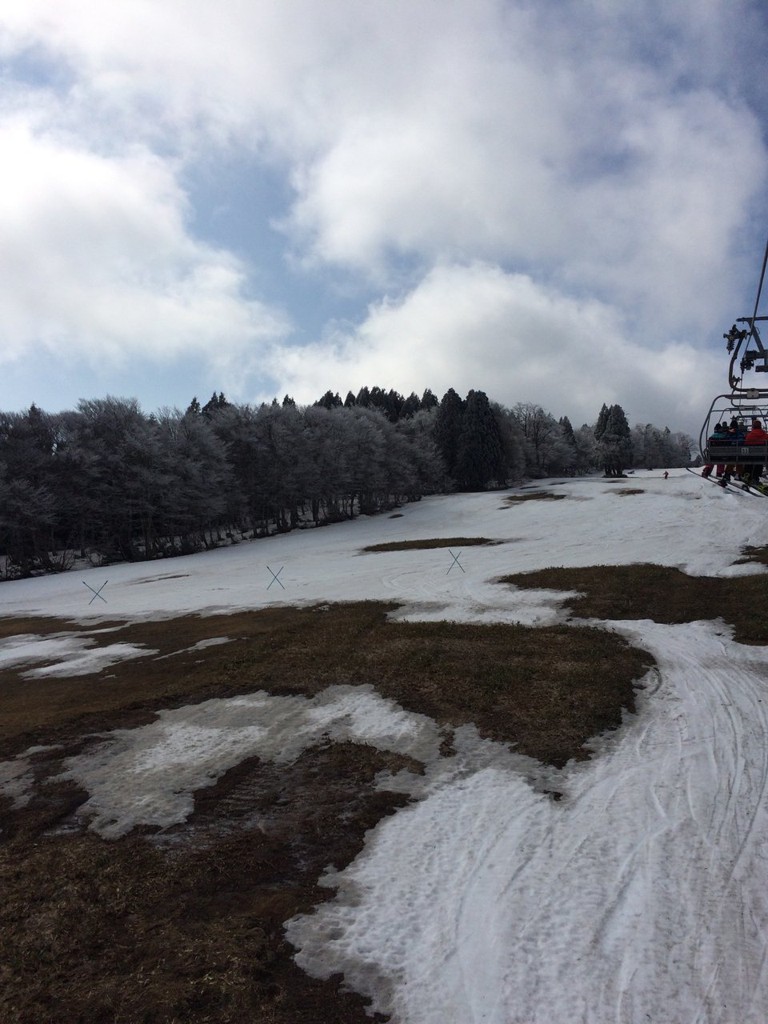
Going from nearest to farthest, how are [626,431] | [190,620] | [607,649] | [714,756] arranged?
1. [714,756]
2. [607,649]
3. [190,620]
4. [626,431]

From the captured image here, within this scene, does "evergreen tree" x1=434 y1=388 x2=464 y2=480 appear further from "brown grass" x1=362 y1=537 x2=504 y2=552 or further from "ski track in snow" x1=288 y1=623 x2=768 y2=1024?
"ski track in snow" x1=288 y1=623 x2=768 y2=1024

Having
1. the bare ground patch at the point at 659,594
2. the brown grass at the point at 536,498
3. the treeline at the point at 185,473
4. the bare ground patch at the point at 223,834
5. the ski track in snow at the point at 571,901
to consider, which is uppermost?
the treeline at the point at 185,473

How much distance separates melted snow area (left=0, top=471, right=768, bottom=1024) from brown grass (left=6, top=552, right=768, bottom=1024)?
0.35 metres

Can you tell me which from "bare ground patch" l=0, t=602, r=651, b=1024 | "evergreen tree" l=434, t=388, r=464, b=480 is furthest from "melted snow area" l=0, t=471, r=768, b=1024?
"evergreen tree" l=434, t=388, r=464, b=480

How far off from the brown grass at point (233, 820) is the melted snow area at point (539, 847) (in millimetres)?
354

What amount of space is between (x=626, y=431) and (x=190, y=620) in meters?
122

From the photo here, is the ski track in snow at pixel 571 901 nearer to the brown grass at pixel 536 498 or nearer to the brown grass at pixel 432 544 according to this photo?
the brown grass at pixel 432 544

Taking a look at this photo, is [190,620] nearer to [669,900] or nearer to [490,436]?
[669,900]

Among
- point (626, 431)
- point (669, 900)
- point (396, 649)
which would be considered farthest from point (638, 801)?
point (626, 431)

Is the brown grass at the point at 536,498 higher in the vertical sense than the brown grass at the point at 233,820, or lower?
higher

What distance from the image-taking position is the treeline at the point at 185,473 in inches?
1948

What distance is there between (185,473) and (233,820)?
51.3m

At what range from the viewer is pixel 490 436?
95.1m

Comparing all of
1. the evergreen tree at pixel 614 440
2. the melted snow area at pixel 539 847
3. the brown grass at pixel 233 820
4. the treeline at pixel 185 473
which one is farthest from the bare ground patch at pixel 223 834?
the evergreen tree at pixel 614 440
